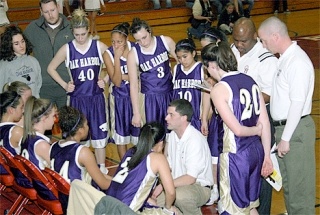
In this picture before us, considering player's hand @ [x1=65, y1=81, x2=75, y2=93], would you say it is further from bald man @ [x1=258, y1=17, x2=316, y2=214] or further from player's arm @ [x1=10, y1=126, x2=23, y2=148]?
bald man @ [x1=258, y1=17, x2=316, y2=214]

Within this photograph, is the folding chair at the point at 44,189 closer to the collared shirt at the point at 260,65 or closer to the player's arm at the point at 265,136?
the player's arm at the point at 265,136

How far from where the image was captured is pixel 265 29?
196 inches

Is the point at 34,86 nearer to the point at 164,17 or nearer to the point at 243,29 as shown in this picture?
the point at 243,29

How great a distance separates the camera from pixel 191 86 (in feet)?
20.9

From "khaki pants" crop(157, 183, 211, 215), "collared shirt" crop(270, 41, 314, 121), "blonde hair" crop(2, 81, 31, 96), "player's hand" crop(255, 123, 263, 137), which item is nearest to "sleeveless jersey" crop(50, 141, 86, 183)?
"khaki pants" crop(157, 183, 211, 215)

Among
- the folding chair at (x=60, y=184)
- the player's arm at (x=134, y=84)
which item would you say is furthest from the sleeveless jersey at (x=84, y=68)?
the folding chair at (x=60, y=184)

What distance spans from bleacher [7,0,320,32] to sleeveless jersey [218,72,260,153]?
41.7ft

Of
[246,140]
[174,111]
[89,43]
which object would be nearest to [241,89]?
[246,140]

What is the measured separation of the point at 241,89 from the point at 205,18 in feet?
38.9

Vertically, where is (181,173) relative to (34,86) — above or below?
below

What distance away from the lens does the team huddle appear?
183 inches

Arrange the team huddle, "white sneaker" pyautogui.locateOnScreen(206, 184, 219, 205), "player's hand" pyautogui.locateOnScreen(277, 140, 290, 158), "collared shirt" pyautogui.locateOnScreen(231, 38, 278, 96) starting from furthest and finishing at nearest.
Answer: "white sneaker" pyautogui.locateOnScreen(206, 184, 219, 205) < "collared shirt" pyautogui.locateOnScreen(231, 38, 278, 96) < "player's hand" pyautogui.locateOnScreen(277, 140, 290, 158) < the team huddle

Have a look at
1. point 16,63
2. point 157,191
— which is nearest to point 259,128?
point 157,191

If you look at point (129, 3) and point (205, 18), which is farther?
point (129, 3)
